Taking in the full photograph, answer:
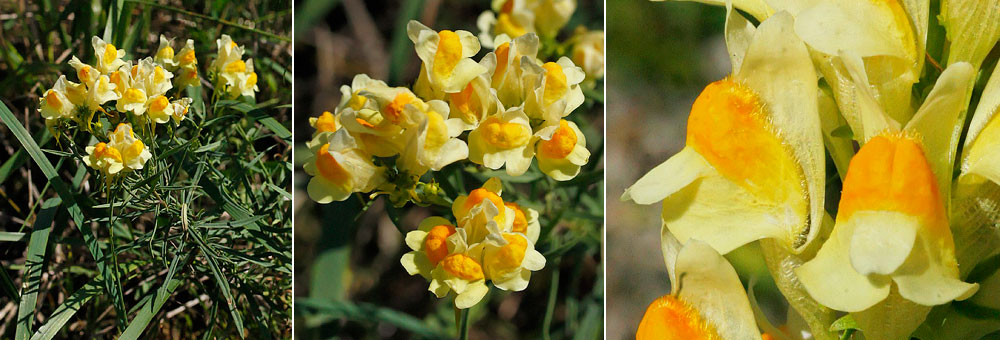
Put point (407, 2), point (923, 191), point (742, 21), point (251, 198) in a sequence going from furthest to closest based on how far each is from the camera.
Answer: point (407, 2) < point (251, 198) < point (742, 21) < point (923, 191)

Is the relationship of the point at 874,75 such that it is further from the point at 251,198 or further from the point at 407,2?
the point at 407,2

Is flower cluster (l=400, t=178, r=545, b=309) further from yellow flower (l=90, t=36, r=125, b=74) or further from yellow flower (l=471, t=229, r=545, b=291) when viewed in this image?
yellow flower (l=90, t=36, r=125, b=74)

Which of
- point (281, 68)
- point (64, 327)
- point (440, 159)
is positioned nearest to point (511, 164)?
point (440, 159)

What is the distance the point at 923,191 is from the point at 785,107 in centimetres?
Result: 12

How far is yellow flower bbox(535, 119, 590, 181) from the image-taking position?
64cm

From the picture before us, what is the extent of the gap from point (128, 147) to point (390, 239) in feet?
2.81

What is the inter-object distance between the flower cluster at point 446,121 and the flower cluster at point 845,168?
0.12 m

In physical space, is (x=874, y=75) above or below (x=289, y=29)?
above

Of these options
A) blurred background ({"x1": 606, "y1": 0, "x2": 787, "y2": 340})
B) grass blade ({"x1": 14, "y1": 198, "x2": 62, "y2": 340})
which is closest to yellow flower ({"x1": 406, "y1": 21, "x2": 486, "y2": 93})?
grass blade ({"x1": 14, "y1": 198, "x2": 62, "y2": 340})

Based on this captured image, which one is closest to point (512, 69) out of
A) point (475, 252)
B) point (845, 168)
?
point (475, 252)

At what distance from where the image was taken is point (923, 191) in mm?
430

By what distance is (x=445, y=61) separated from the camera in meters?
0.61

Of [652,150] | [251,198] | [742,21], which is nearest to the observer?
[742,21]

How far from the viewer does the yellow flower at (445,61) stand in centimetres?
60
